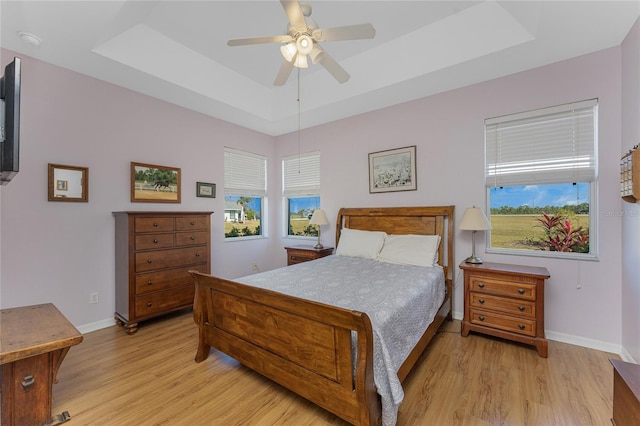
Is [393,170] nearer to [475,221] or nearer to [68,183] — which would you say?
[475,221]

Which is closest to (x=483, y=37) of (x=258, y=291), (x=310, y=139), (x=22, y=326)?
(x=310, y=139)

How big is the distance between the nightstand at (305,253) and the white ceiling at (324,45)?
2038mm

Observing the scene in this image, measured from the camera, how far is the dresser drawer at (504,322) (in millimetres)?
2389

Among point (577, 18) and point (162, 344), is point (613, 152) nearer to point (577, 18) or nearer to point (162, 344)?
point (577, 18)

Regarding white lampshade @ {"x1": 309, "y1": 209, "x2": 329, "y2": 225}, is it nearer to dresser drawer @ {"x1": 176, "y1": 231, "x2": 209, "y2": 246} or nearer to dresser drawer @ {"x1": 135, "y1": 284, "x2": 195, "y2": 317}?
dresser drawer @ {"x1": 176, "y1": 231, "x2": 209, "y2": 246}

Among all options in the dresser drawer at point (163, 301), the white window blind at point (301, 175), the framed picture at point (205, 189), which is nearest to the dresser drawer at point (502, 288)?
the white window blind at point (301, 175)

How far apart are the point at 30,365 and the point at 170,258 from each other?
1613 mm

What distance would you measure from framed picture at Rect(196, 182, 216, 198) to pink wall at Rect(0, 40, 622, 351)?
0.08 metres

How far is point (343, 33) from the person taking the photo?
187cm

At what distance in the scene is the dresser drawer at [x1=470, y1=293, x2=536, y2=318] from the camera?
2395 mm

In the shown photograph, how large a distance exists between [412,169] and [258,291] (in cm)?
255

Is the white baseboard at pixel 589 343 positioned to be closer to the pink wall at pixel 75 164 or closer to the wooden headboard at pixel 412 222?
the wooden headboard at pixel 412 222

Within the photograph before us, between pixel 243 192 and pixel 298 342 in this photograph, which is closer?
pixel 298 342

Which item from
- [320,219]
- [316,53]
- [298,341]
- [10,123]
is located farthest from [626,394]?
[320,219]
